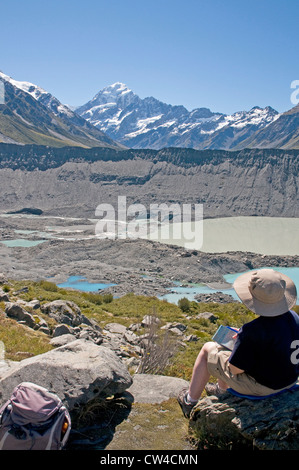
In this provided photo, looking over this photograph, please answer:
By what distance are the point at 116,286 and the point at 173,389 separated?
31.0 metres

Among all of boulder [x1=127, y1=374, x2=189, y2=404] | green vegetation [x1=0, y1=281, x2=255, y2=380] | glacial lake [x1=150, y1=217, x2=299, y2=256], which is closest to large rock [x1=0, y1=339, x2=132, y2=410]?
boulder [x1=127, y1=374, x2=189, y2=404]

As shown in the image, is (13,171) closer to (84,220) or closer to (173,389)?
(84,220)

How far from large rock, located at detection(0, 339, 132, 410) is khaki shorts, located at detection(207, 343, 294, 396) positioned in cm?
127

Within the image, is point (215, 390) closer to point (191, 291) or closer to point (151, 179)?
point (191, 291)

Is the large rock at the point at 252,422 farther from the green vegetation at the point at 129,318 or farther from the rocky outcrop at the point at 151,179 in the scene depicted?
the rocky outcrop at the point at 151,179

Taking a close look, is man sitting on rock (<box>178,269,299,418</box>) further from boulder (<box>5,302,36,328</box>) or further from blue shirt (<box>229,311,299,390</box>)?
boulder (<box>5,302,36,328</box>)

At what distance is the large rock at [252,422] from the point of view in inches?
152

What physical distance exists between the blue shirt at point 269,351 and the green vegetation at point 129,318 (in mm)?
3593

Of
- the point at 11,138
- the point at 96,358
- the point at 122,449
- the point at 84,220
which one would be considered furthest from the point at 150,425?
the point at 11,138

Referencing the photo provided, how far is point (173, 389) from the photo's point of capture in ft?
18.6

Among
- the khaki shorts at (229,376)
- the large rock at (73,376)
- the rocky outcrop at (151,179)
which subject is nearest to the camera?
the khaki shorts at (229,376)

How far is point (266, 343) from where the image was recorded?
405cm

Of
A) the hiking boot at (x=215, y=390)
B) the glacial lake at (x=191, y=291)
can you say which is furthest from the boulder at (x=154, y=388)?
the glacial lake at (x=191, y=291)

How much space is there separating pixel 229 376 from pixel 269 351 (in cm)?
58
